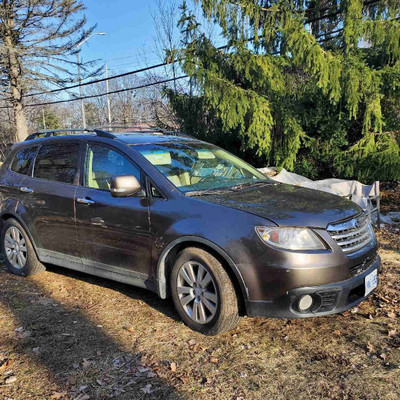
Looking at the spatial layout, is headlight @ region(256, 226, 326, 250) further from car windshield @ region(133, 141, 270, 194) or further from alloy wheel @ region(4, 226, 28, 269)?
alloy wheel @ region(4, 226, 28, 269)

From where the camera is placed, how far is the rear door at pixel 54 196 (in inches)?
168

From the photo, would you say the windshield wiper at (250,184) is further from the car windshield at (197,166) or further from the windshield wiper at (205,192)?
the windshield wiper at (205,192)

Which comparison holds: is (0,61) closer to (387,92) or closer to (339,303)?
(387,92)

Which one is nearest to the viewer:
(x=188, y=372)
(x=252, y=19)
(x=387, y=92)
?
(x=188, y=372)

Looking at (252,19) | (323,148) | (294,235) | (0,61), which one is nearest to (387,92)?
(323,148)

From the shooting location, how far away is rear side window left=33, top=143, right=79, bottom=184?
4367 mm

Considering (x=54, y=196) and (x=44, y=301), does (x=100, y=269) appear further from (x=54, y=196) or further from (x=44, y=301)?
(x=54, y=196)

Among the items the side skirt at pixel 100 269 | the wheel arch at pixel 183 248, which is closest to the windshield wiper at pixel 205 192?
the wheel arch at pixel 183 248

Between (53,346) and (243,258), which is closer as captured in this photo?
(243,258)

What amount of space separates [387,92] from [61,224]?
7.85 m

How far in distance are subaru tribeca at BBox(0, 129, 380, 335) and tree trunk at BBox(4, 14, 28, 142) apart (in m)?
16.8

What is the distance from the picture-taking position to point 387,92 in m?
8.91

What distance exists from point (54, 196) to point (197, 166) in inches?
65.3

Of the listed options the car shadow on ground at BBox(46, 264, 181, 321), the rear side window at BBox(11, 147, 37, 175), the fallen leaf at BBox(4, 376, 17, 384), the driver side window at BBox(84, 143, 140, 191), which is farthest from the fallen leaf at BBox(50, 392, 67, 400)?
the rear side window at BBox(11, 147, 37, 175)
